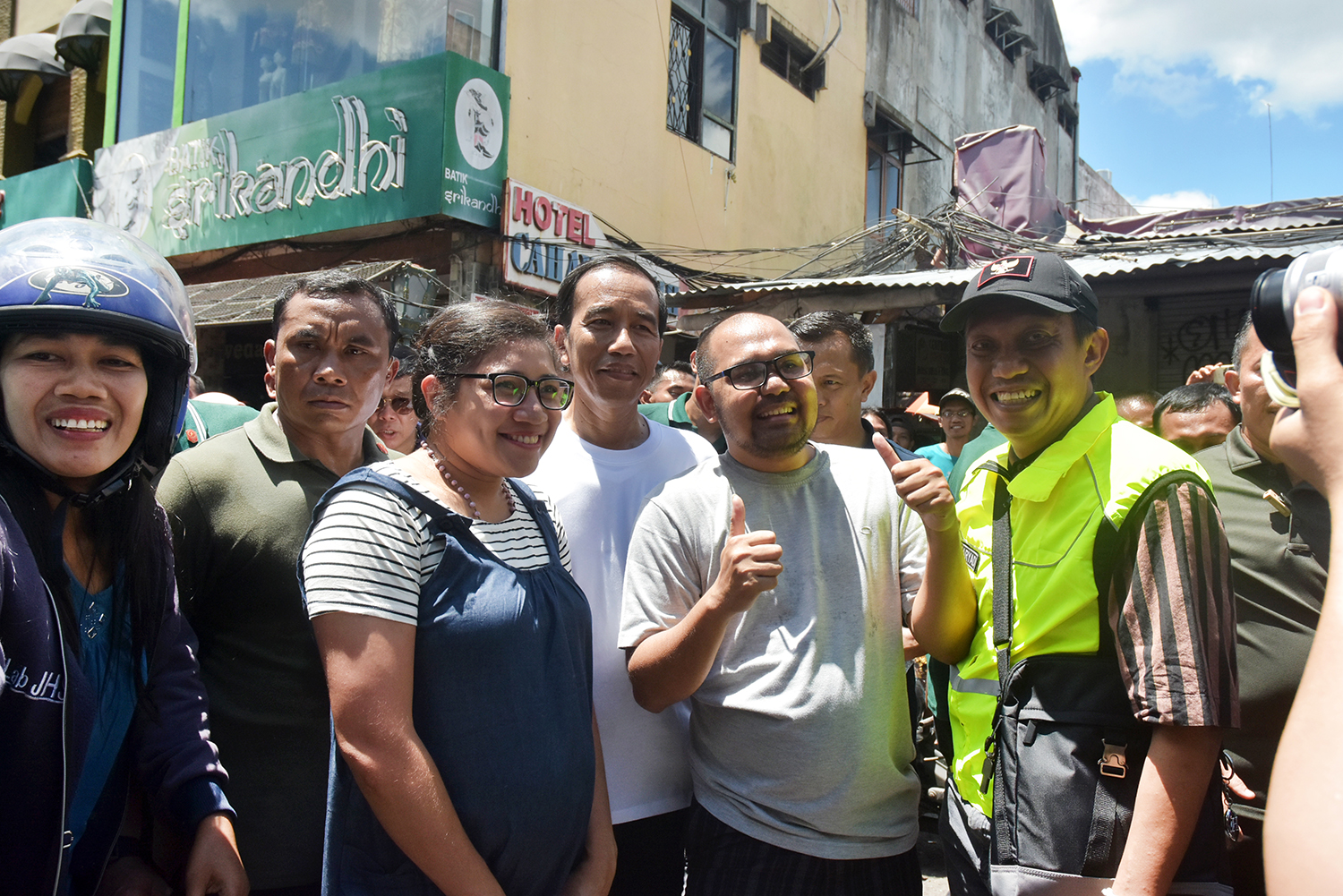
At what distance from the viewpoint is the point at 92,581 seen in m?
1.62

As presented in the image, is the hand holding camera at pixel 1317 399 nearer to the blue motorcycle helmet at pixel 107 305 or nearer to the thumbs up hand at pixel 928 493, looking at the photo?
the thumbs up hand at pixel 928 493

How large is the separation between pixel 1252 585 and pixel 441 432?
2121 mm

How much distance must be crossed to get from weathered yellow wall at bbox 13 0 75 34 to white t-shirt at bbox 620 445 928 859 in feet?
50.4

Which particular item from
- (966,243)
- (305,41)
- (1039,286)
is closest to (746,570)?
(1039,286)

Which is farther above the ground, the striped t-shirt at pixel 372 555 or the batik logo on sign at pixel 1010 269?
the batik logo on sign at pixel 1010 269

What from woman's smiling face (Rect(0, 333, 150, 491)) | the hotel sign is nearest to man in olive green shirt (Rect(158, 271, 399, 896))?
woman's smiling face (Rect(0, 333, 150, 491))

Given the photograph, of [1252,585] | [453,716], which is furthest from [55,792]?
[1252,585]

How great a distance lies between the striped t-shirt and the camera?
1514 mm

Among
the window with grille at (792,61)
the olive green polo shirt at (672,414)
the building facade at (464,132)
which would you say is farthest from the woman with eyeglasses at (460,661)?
the window with grille at (792,61)

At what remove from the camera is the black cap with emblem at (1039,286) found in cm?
191

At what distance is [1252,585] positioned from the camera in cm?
222

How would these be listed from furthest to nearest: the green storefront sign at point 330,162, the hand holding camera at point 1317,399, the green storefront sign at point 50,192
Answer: the green storefront sign at point 50,192, the green storefront sign at point 330,162, the hand holding camera at point 1317,399

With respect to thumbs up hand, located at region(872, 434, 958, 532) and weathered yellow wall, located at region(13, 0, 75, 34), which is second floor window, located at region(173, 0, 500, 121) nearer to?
weathered yellow wall, located at region(13, 0, 75, 34)

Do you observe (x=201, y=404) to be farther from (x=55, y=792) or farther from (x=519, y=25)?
(x=519, y=25)
